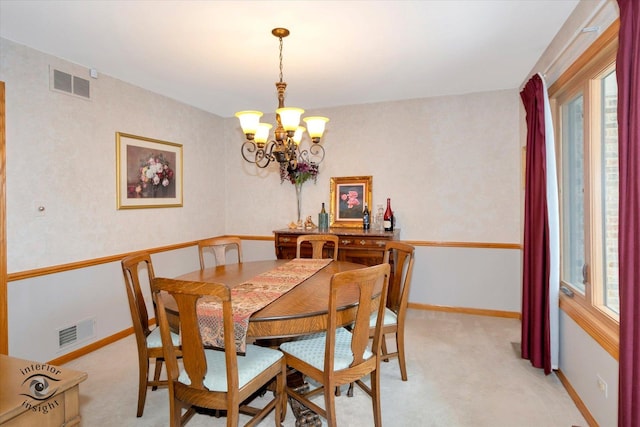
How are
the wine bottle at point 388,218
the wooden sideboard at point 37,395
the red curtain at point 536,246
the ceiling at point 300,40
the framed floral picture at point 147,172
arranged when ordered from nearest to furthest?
the wooden sideboard at point 37,395, the ceiling at point 300,40, the red curtain at point 536,246, the framed floral picture at point 147,172, the wine bottle at point 388,218

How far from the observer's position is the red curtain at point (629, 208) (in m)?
1.46

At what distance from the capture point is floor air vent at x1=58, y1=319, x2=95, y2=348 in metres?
Answer: 3.05

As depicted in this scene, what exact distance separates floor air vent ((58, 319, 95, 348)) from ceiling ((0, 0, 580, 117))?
226 centimetres

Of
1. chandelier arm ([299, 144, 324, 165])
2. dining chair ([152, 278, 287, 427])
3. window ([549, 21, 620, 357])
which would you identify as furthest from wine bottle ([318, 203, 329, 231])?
dining chair ([152, 278, 287, 427])

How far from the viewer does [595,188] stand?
2.25 metres

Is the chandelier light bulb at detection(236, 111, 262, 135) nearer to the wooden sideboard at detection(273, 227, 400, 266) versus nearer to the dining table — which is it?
the dining table

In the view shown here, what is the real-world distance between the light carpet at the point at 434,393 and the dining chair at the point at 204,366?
0.53 metres

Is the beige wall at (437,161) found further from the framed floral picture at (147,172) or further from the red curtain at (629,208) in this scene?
the red curtain at (629,208)

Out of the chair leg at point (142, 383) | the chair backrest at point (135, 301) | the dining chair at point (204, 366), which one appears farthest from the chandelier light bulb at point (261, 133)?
the chair leg at point (142, 383)

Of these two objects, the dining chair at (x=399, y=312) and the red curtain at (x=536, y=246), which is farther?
the red curtain at (x=536, y=246)

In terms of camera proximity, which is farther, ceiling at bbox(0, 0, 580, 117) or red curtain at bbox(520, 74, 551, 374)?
red curtain at bbox(520, 74, 551, 374)

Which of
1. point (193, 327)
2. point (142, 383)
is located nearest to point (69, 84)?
point (142, 383)

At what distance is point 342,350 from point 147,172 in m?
2.95

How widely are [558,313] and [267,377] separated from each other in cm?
215
